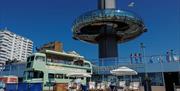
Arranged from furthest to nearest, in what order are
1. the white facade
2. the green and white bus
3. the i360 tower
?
the white facade → the i360 tower → the green and white bus

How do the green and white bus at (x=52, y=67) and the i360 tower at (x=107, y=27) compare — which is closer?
the green and white bus at (x=52, y=67)

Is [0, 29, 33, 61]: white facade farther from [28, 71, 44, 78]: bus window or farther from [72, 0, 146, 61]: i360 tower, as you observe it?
[28, 71, 44, 78]: bus window

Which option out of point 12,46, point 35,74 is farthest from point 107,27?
point 12,46

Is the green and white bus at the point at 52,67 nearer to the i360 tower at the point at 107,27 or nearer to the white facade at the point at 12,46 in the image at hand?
the i360 tower at the point at 107,27

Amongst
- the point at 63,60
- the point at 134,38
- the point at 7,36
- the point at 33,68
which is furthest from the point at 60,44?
the point at 7,36

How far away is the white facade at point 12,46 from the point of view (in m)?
130

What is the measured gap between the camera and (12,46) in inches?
5413

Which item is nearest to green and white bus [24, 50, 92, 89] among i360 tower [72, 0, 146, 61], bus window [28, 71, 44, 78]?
bus window [28, 71, 44, 78]

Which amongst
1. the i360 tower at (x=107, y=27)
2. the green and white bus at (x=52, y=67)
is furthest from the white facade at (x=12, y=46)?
the green and white bus at (x=52, y=67)

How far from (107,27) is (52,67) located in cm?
1485

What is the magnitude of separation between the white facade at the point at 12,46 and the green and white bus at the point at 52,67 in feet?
328

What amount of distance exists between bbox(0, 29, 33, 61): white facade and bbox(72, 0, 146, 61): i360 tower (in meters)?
92.0

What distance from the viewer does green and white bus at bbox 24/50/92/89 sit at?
963 inches

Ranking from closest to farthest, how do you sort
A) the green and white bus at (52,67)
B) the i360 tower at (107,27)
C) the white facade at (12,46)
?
the green and white bus at (52,67) → the i360 tower at (107,27) → the white facade at (12,46)
